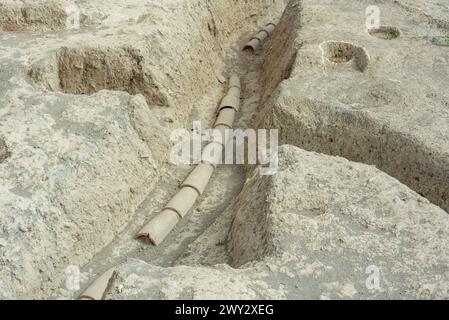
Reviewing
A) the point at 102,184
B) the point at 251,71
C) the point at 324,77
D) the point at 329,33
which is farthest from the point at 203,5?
the point at 102,184

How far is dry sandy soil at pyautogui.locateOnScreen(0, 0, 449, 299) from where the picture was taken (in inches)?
173

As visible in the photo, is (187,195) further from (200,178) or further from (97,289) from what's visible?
(97,289)

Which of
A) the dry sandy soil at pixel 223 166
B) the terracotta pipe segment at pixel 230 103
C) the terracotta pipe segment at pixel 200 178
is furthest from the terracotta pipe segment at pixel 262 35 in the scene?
the terracotta pipe segment at pixel 200 178

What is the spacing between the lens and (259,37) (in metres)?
10.4

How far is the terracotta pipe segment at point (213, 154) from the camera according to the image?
697cm

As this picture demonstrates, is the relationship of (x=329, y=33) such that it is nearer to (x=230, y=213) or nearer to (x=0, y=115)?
(x=230, y=213)

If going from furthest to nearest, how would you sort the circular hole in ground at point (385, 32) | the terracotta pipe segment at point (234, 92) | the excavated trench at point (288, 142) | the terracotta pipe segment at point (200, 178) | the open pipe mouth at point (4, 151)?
1. the terracotta pipe segment at point (234, 92)
2. the circular hole in ground at point (385, 32)
3. the terracotta pipe segment at point (200, 178)
4. the excavated trench at point (288, 142)
5. the open pipe mouth at point (4, 151)

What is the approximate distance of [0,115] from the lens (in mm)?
5871

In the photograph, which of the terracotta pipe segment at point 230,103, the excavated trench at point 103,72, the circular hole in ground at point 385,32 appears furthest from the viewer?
the circular hole in ground at point 385,32

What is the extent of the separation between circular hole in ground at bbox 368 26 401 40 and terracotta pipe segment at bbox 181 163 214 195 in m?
3.38

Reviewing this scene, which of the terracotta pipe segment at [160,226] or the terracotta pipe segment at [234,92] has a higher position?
the terracotta pipe segment at [234,92]

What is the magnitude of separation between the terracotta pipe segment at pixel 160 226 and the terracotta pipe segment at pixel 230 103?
239 centimetres

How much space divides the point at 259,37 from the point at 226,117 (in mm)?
3085

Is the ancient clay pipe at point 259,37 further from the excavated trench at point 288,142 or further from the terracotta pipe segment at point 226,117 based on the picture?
the terracotta pipe segment at point 226,117
